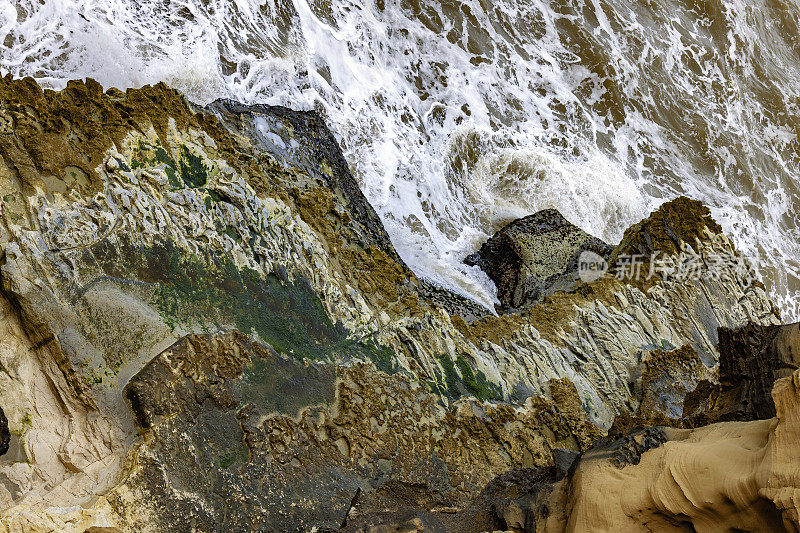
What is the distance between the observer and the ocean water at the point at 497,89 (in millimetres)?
7266

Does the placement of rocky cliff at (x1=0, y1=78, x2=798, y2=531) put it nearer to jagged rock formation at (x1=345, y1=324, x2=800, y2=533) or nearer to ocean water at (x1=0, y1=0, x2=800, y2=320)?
jagged rock formation at (x1=345, y1=324, x2=800, y2=533)

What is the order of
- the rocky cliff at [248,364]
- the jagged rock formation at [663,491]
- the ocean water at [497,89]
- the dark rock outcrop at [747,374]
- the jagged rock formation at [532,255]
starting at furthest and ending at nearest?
the ocean water at [497,89], the jagged rock formation at [532,255], the dark rock outcrop at [747,374], the rocky cliff at [248,364], the jagged rock formation at [663,491]

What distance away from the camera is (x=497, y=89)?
30.9 ft

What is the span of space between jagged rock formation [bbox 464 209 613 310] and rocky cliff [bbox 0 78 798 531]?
1251mm

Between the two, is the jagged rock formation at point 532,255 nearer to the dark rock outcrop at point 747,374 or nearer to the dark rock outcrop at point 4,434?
the dark rock outcrop at point 747,374

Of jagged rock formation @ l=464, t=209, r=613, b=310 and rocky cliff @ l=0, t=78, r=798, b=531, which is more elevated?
rocky cliff @ l=0, t=78, r=798, b=531

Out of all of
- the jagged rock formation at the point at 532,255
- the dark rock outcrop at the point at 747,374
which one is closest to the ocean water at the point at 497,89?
the jagged rock formation at the point at 532,255

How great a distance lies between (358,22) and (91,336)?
267 inches

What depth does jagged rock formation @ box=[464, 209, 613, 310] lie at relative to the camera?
6.63m

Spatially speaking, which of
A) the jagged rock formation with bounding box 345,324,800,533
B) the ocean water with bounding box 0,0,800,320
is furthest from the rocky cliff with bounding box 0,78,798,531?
the ocean water with bounding box 0,0,800,320

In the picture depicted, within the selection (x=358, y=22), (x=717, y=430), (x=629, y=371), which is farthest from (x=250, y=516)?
(x=358, y=22)

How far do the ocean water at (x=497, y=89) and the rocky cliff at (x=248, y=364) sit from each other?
221 cm

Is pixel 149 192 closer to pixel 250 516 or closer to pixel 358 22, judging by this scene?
pixel 250 516

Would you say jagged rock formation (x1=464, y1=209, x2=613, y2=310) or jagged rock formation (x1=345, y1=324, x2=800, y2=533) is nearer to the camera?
jagged rock formation (x1=345, y1=324, x2=800, y2=533)
